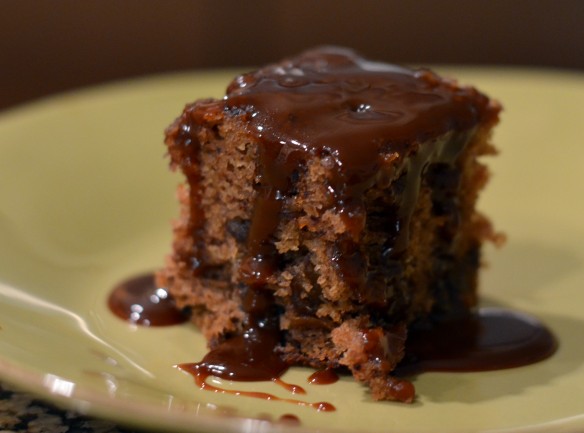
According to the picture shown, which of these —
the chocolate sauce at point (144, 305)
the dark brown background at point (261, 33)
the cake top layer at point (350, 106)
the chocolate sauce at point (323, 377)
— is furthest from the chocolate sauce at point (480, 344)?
the dark brown background at point (261, 33)

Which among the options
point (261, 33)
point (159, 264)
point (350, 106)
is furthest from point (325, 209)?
point (261, 33)

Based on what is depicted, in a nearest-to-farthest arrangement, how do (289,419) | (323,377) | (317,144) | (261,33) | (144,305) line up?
1. (289,419)
2. (317,144)
3. (323,377)
4. (144,305)
5. (261,33)

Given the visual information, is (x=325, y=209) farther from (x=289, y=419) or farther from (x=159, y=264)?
(x=159, y=264)

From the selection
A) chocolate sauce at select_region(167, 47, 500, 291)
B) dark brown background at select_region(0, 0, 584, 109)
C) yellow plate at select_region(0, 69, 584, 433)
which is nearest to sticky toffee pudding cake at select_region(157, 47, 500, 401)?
chocolate sauce at select_region(167, 47, 500, 291)

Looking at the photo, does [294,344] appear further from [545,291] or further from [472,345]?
[545,291]

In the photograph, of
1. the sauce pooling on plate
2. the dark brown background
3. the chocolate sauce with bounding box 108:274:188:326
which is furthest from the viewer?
the dark brown background

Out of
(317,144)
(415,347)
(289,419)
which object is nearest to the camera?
(289,419)

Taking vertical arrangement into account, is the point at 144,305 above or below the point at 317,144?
below

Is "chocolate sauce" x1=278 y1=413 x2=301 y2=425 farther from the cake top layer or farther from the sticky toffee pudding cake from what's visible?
the cake top layer
